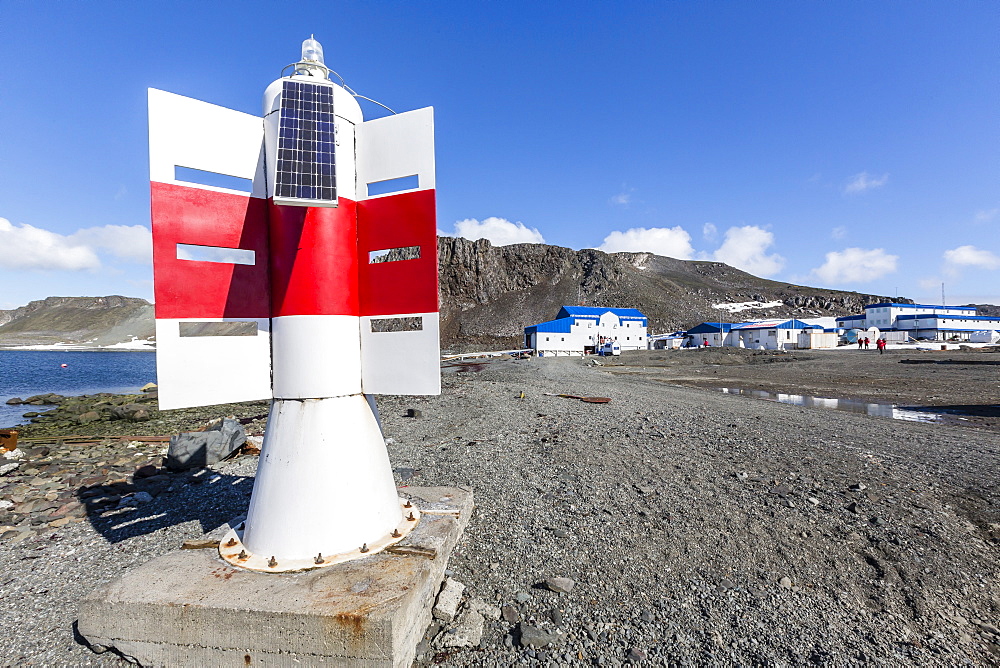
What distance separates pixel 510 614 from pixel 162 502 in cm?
606

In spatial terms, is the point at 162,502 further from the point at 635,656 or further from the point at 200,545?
the point at 635,656

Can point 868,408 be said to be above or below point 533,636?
below

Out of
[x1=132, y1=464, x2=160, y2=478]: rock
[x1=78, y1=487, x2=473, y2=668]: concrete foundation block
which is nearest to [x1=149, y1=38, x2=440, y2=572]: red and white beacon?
[x1=78, y1=487, x2=473, y2=668]: concrete foundation block

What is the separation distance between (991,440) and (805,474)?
7.50 m

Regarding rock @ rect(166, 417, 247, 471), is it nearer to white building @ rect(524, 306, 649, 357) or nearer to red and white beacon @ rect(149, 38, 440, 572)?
red and white beacon @ rect(149, 38, 440, 572)

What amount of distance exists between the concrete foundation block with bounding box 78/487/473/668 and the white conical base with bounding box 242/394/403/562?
1.02 feet

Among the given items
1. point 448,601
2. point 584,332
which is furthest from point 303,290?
point 584,332

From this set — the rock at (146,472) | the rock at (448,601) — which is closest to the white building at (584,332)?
the rock at (146,472)

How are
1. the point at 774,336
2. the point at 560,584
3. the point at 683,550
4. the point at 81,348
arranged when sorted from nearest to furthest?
the point at 560,584, the point at 683,550, the point at 774,336, the point at 81,348

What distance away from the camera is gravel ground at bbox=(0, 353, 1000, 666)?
3607mm

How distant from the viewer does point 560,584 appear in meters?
4.33

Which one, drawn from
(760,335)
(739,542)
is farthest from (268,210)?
(760,335)

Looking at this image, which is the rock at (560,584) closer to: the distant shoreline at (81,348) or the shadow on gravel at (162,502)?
the shadow on gravel at (162,502)

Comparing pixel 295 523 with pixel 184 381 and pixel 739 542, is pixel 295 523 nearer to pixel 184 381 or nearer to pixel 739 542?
pixel 184 381
